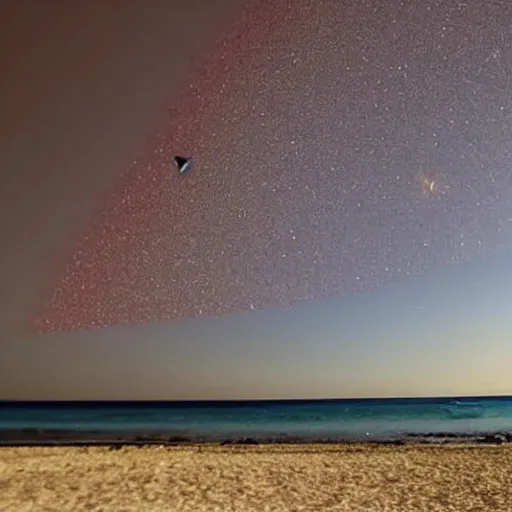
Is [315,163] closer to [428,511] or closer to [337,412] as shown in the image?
[428,511]

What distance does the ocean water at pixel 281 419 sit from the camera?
3.56 metres

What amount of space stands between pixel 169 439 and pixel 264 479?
57.1 inches

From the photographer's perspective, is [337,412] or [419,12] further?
[337,412]

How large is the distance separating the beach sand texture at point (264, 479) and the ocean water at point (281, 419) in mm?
883

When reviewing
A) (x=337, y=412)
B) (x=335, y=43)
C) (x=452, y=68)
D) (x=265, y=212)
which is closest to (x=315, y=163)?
(x=265, y=212)

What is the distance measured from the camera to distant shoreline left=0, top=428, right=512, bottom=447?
2875 millimetres

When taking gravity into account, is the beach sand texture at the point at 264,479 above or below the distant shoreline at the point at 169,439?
below

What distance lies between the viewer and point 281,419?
14.4ft

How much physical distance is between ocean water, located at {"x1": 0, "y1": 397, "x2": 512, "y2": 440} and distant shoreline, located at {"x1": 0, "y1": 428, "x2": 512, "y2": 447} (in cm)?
7

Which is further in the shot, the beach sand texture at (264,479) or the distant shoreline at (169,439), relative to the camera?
the distant shoreline at (169,439)

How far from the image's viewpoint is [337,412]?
4.71 metres

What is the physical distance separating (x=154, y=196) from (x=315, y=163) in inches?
21.9

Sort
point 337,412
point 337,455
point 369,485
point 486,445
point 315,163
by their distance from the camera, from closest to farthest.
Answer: point 369,485
point 315,163
point 337,455
point 486,445
point 337,412

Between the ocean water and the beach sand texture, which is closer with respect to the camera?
the beach sand texture
